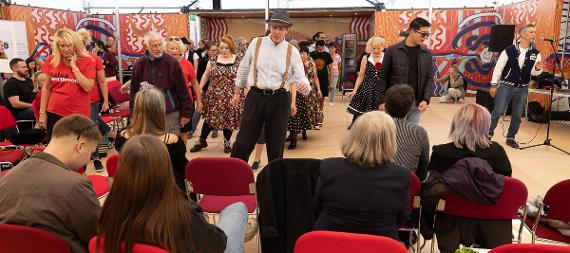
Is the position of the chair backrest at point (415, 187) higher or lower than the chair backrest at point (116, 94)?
lower

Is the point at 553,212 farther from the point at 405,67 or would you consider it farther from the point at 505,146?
the point at 505,146

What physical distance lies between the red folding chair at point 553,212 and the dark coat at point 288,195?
1.22m

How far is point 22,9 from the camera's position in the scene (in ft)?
31.8

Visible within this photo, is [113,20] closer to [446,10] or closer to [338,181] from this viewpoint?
[446,10]

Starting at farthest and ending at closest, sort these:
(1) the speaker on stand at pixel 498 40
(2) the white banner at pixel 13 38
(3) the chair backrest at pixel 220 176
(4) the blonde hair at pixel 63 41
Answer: (1) the speaker on stand at pixel 498 40 → (2) the white banner at pixel 13 38 → (4) the blonde hair at pixel 63 41 → (3) the chair backrest at pixel 220 176

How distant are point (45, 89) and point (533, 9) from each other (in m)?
8.87

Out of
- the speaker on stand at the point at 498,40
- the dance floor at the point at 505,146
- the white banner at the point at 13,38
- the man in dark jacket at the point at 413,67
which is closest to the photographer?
the man in dark jacket at the point at 413,67

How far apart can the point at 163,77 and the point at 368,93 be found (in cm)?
259

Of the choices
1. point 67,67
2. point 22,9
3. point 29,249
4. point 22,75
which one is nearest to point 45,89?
point 67,67

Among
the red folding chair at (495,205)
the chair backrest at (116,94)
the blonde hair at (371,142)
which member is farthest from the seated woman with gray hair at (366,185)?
the chair backrest at (116,94)

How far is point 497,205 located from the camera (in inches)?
92.4

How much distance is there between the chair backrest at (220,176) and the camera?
2.65 meters

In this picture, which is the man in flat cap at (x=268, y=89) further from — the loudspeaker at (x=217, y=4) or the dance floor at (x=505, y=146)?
the loudspeaker at (x=217, y=4)

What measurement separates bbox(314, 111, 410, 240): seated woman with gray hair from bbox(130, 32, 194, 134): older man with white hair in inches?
86.7
